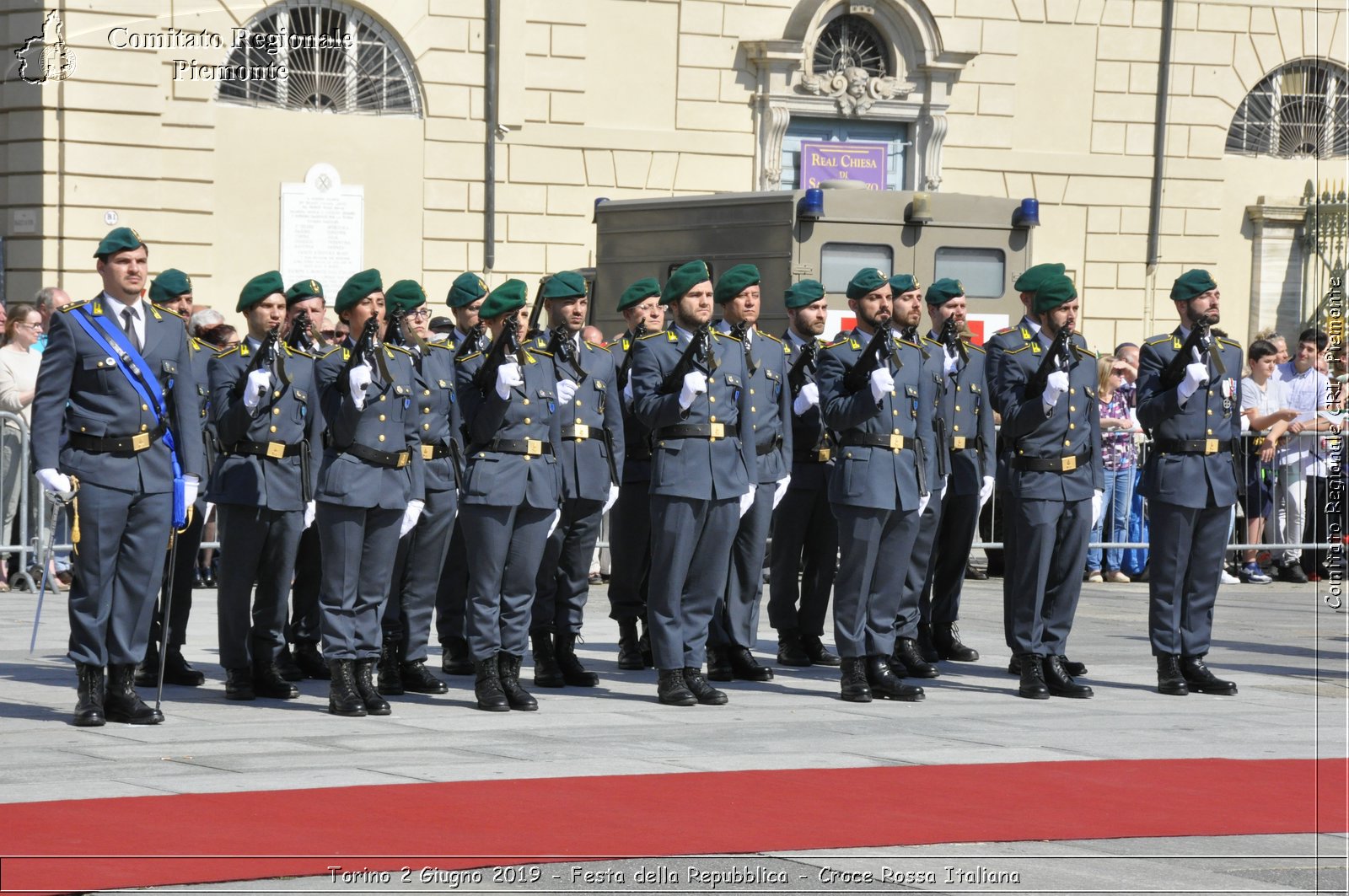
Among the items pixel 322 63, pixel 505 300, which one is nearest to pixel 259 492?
pixel 505 300

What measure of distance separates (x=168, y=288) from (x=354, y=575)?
1.77 meters

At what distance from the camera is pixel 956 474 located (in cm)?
1143

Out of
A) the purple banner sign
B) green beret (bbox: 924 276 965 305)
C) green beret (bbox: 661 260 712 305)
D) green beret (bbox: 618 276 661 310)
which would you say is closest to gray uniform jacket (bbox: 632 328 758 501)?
green beret (bbox: 661 260 712 305)

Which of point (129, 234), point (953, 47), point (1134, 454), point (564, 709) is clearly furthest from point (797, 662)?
point (953, 47)

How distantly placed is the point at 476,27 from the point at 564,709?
13485 mm

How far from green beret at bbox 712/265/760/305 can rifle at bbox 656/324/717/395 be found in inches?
17.6

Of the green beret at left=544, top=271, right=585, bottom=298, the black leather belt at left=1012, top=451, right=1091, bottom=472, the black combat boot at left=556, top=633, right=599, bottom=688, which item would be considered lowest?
the black combat boot at left=556, top=633, right=599, bottom=688

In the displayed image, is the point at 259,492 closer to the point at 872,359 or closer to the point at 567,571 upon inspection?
the point at 567,571

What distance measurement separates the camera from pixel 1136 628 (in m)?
13.6

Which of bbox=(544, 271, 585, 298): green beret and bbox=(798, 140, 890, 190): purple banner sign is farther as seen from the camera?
bbox=(798, 140, 890, 190): purple banner sign

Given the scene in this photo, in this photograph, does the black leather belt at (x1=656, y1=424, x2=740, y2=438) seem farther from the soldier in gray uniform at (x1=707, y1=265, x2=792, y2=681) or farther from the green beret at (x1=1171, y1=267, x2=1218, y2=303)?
the green beret at (x1=1171, y1=267, x2=1218, y2=303)

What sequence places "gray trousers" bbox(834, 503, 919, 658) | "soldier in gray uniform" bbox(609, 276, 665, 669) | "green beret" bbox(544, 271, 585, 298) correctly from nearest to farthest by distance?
"green beret" bbox(544, 271, 585, 298) < "gray trousers" bbox(834, 503, 919, 658) < "soldier in gray uniform" bbox(609, 276, 665, 669)

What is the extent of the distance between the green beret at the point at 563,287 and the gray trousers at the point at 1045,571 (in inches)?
93.4

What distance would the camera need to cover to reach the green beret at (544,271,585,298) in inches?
383
